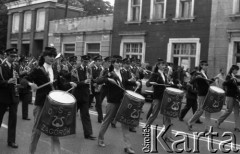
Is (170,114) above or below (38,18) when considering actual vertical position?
below

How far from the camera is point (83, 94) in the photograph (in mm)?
8398

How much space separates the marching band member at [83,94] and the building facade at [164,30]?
42.8 ft

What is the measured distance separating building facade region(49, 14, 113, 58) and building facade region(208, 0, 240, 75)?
868cm

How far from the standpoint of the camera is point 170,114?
820 centimetres

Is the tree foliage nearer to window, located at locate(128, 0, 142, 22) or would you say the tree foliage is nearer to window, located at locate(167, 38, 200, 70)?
window, located at locate(128, 0, 142, 22)

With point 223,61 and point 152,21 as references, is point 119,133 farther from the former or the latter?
point 152,21

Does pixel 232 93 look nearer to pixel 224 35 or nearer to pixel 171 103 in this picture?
pixel 171 103

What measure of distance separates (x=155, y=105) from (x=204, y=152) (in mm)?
1692

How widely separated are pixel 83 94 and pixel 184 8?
15038mm


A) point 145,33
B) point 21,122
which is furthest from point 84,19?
point 21,122

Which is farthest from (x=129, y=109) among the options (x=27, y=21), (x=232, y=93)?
(x=27, y=21)

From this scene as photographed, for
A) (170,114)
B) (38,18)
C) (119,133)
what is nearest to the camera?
(170,114)

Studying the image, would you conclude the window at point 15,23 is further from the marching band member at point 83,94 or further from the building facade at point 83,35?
the marching band member at point 83,94

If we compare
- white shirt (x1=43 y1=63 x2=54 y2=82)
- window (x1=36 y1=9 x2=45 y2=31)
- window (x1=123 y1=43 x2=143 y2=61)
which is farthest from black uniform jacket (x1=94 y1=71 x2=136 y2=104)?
window (x1=36 y1=9 x2=45 y2=31)
